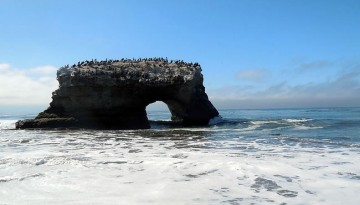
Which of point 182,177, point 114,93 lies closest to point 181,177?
point 182,177

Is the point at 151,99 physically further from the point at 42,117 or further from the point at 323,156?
the point at 323,156

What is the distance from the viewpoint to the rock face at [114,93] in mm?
30156

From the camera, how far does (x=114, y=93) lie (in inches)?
1221

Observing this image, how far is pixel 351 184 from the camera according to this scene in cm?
725

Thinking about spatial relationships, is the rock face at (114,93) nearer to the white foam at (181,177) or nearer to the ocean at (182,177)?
the ocean at (182,177)

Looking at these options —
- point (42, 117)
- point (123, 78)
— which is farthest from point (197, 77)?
point (42, 117)

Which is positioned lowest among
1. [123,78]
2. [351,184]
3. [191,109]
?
[351,184]

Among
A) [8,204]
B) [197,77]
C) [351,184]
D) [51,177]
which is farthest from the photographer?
[197,77]

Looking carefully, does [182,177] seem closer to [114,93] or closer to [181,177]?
[181,177]

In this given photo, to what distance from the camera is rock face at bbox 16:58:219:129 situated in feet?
98.9

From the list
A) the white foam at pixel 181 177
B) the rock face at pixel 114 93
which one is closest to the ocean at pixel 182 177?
the white foam at pixel 181 177

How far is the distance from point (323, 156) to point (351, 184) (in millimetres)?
4091

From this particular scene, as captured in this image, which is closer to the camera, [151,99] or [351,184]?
[351,184]

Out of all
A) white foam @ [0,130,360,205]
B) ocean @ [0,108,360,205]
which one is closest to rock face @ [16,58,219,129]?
ocean @ [0,108,360,205]
